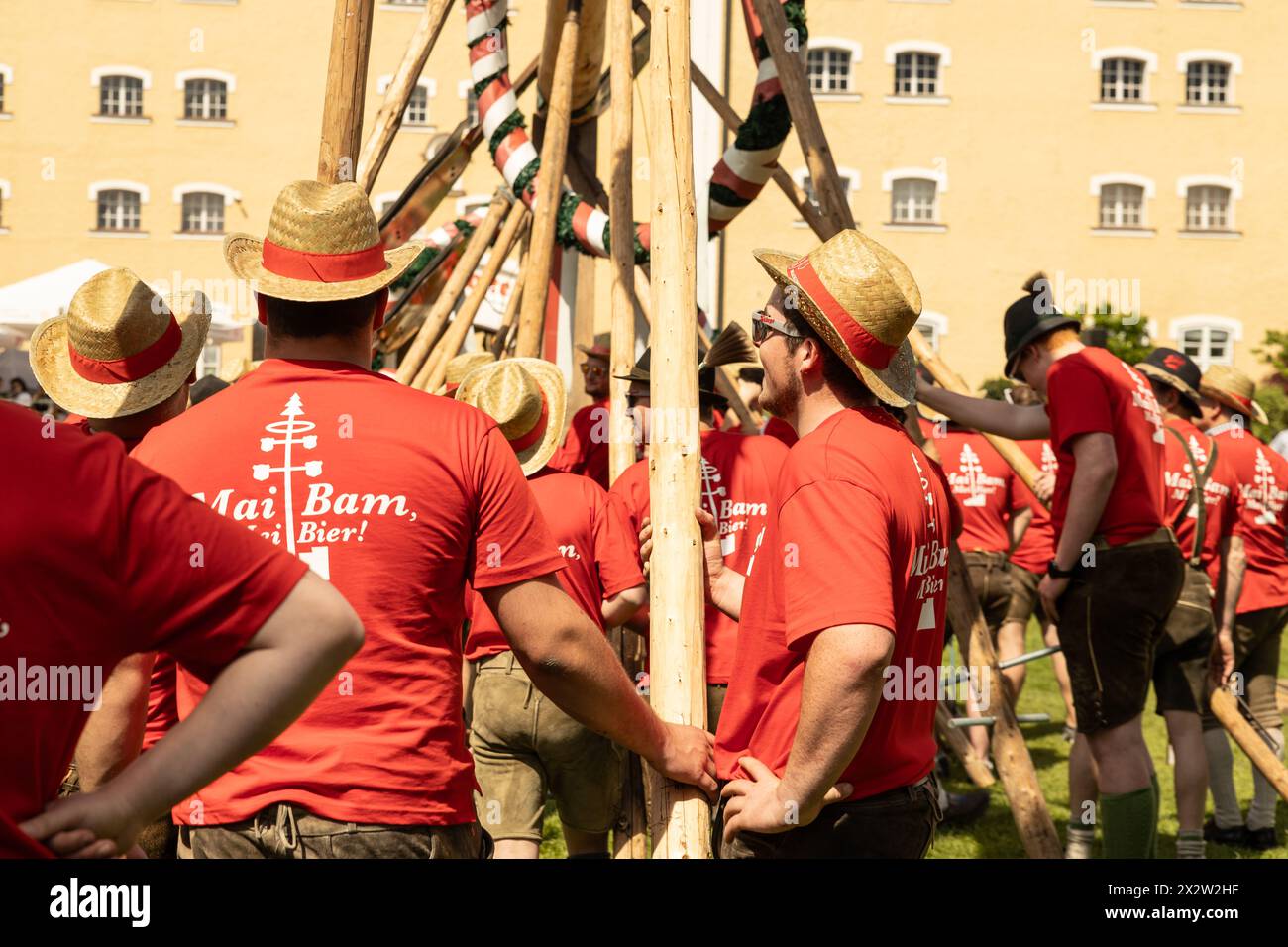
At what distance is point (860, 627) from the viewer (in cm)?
280

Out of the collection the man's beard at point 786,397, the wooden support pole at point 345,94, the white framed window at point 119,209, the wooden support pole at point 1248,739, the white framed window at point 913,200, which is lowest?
the wooden support pole at point 1248,739

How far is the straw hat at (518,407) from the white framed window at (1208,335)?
92.3ft

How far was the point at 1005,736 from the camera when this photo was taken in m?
5.35

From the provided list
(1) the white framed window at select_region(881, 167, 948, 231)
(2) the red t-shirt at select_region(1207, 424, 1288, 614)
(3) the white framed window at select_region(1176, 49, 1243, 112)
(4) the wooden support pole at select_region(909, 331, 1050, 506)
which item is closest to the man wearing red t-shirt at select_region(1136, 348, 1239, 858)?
(2) the red t-shirt at select_region(1207, 424, 1288, 614)

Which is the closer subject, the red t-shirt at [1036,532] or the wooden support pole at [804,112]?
the wooden support pole at [804,112]

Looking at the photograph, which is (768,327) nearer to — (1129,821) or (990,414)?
(990,414)

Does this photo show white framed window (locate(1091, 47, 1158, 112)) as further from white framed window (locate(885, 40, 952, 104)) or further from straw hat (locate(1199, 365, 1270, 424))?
straw hat (locate(1199, 365, 1270, 424))

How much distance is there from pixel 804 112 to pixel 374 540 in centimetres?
356

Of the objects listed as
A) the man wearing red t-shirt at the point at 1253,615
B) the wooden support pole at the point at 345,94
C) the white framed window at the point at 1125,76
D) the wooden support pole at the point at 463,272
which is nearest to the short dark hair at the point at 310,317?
the wooden support pole at the point at 345,94

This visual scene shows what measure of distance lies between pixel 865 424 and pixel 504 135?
15.6ft

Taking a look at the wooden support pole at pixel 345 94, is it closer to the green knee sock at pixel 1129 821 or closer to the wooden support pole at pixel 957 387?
the wooden support pole at pixel 957 387

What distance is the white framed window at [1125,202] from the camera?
103 feet
